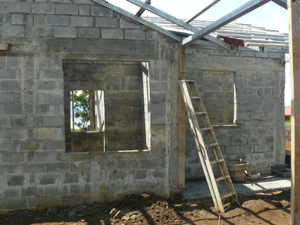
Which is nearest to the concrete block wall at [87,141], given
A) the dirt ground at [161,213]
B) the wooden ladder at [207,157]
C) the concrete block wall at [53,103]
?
the concrete block wall at [53,103]

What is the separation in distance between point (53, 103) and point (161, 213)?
2894mm

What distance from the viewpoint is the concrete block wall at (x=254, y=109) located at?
7.85 m

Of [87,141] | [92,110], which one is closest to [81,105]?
[92,110]

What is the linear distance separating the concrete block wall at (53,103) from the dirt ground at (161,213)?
0.22 m

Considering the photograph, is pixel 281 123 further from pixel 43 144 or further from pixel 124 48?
pixel 43 144

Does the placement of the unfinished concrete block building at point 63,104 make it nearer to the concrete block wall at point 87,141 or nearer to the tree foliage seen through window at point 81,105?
the concrete block wall at point 87,141

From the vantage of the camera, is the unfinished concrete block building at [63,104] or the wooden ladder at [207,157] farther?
the unfinished concrete block building at [63,104]

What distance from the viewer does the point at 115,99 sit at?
29.5 feet

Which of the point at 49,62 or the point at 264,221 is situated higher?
the point at 49,62

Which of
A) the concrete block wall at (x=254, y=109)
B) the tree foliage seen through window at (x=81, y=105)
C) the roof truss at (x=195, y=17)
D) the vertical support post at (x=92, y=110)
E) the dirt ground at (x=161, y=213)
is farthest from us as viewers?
the tree foliage seen through window at (x=81, y=105)

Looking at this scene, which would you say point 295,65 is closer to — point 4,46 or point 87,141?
point 4,46

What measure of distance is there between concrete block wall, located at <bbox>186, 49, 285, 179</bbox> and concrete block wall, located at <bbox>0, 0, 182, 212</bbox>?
2.59m

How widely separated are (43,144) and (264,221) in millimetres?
4204

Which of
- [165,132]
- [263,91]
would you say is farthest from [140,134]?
[263,91]
